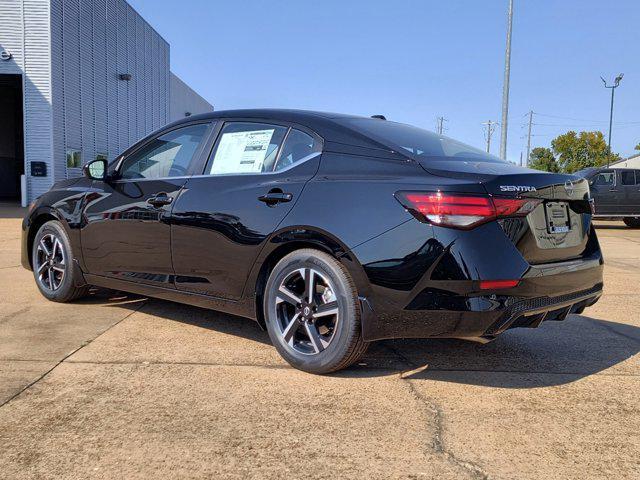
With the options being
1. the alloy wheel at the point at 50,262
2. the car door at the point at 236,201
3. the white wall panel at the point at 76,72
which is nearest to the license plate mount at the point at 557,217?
the car door at the point at 236,201

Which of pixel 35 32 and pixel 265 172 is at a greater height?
pixel 35 32

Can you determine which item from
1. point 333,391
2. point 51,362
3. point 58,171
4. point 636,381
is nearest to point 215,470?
point 333,391

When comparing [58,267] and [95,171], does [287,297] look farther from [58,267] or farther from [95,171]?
[58,267]

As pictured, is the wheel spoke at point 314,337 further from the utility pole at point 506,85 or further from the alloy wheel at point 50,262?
the utility pole at point 506,85

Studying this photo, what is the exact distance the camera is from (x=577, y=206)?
354cm

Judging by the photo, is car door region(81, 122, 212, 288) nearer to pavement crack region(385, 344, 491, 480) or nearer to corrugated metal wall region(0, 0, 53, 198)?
pavement crack region(385, 344, 491, 480)

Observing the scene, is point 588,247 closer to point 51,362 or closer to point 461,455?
point 461,455

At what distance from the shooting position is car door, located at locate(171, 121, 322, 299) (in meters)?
3.59

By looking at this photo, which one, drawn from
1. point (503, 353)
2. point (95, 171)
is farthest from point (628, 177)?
point (95, 171)

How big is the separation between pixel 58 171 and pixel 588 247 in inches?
870

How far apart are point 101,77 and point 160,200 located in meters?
25.1

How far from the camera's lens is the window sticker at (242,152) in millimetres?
3885

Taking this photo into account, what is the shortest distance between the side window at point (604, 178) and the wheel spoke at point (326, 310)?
53.1ft

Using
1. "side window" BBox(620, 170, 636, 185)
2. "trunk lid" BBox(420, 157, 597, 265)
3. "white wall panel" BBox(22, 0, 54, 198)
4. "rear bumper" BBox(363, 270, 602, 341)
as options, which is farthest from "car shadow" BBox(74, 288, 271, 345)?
"white wall panel" BBox(22, 0, 54, 198)
